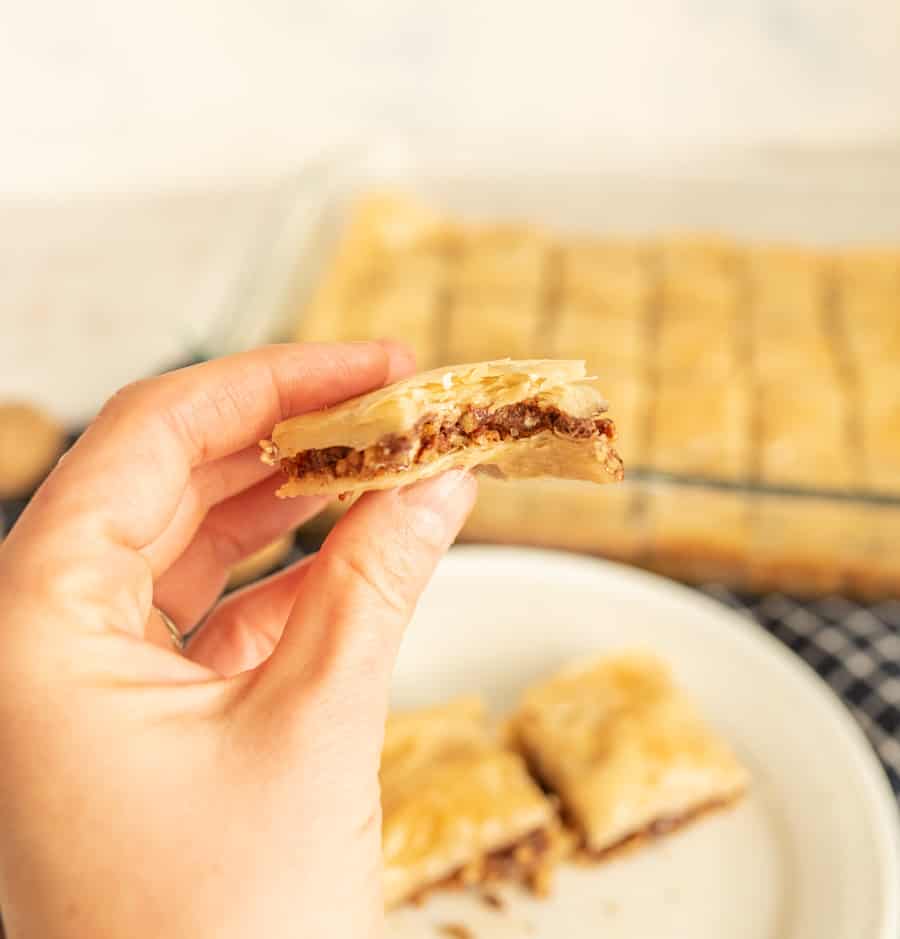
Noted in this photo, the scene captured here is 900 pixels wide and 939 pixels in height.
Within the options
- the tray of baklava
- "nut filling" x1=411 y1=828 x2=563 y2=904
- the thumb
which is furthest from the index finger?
the tray of baklava

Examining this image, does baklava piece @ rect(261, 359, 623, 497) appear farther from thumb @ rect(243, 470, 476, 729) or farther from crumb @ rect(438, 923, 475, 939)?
crumb @ rect(438, 923, 475, 939)

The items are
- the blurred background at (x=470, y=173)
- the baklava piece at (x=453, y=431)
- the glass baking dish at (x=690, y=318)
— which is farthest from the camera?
the blurred background at (x=470, y=173)

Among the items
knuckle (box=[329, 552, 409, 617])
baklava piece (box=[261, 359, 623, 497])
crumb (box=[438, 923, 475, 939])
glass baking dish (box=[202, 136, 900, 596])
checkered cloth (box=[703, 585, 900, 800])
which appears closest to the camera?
knuckle (box=[329, 552, 409, 617])

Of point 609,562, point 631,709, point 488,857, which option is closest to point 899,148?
point 609,562

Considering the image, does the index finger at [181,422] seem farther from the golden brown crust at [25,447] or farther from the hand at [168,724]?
the golden brown crust at [25,447]

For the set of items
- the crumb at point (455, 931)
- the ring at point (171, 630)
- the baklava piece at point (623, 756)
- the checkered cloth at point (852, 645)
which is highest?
the ring at point (171, 630)

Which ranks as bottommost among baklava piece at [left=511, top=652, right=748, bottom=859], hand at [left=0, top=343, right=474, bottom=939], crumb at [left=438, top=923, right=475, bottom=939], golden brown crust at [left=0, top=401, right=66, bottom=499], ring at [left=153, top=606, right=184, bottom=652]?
crumb at [left=438, top=923, right=475, bottom=939]

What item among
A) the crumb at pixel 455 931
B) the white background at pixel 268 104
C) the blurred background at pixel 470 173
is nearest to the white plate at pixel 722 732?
the crumb at pixel 455 931
